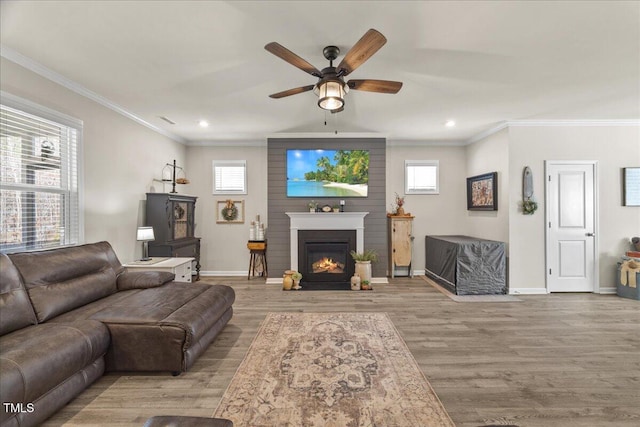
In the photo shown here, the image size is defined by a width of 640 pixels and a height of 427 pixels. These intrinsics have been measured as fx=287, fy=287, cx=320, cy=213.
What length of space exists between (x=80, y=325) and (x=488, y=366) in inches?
129

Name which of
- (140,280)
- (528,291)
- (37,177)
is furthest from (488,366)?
(37,177)

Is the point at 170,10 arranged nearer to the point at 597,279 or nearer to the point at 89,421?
the point at 89,421

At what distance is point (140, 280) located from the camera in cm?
316

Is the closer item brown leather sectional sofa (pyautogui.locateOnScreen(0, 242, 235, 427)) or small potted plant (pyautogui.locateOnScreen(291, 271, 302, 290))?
brown leather sectional sofa (pyautogui.locateOnScreen(0, 242, 235, 427))

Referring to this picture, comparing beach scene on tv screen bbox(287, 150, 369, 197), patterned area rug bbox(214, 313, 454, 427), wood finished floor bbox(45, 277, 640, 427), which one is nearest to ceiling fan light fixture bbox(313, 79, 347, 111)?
patterned area rug bbox(214, 313, 454, 427)

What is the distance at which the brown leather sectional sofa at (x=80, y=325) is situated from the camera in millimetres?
1689

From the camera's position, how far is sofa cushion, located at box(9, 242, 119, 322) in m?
2.34

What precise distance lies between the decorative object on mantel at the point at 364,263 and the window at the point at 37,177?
397 centimetres

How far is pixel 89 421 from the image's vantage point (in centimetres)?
184

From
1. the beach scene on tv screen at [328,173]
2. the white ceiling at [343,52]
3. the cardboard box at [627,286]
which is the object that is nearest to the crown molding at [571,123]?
the white ceiling at [343,52]

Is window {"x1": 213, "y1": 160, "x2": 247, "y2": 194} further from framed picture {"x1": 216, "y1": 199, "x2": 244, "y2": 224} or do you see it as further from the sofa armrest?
the sofa armrest

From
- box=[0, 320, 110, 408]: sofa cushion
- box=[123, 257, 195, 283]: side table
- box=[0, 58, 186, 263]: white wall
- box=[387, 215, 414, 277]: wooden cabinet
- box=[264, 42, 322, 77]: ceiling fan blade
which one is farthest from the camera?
box=[387, 215, 414, 277]: wooden cabinet

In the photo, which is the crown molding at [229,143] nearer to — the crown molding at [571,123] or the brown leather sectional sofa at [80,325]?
the brown leather sectional sofa at [80,325]

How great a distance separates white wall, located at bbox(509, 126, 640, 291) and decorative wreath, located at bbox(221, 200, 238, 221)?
16.6 feet
